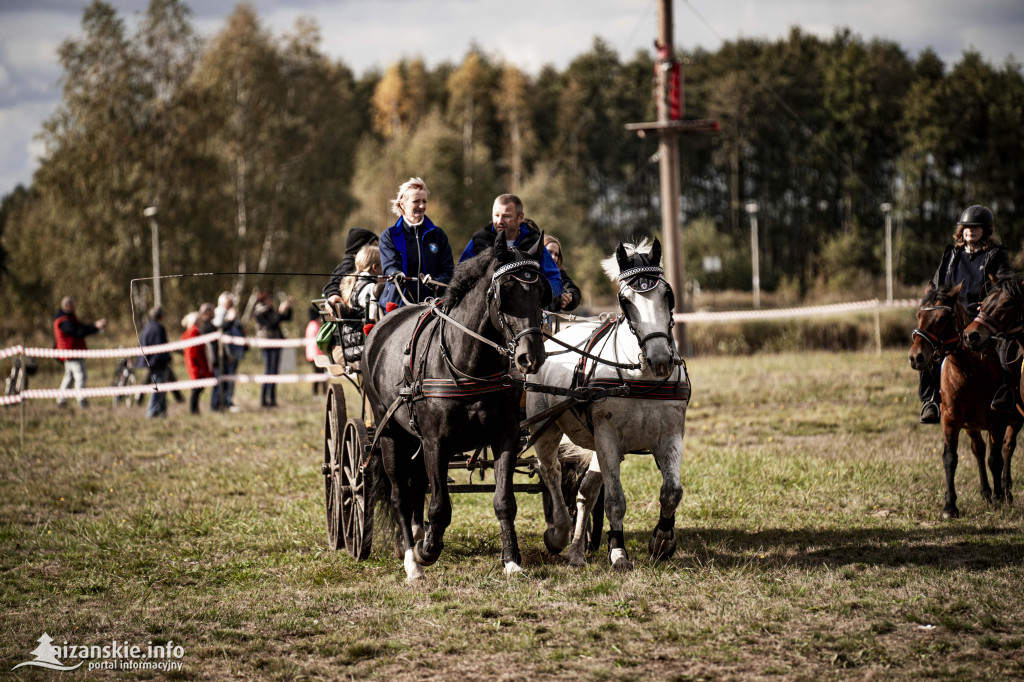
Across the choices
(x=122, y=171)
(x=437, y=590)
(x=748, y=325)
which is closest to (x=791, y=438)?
(x=437, y=590)

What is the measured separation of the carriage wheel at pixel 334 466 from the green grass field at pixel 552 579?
0.26 metres

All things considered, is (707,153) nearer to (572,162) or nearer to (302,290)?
(572,162)

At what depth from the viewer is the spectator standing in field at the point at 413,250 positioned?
6.92m

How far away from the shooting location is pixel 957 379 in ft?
25.4

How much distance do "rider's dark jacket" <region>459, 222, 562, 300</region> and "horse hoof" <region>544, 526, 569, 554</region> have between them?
1607 mm

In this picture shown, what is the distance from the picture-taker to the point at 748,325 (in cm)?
2420

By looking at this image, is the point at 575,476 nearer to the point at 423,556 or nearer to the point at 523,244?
the point at 423,556

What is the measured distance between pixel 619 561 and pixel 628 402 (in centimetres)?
100

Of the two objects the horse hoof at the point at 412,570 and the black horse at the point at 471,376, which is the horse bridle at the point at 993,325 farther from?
the horse hoof at the point at 412,570

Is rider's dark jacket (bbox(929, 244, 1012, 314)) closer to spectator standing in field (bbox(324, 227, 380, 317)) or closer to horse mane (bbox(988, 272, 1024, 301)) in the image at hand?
horse mane (bbox(988, 272, 1024, 301))

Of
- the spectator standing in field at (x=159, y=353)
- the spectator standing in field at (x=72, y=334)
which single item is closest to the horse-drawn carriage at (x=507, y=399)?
the spectator standing in field at (x=159, y=353)

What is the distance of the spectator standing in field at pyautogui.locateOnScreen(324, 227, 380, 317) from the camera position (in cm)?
748

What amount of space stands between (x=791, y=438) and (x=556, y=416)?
20.0 ft

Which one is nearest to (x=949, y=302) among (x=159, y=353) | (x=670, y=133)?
(x=670, y=133)
